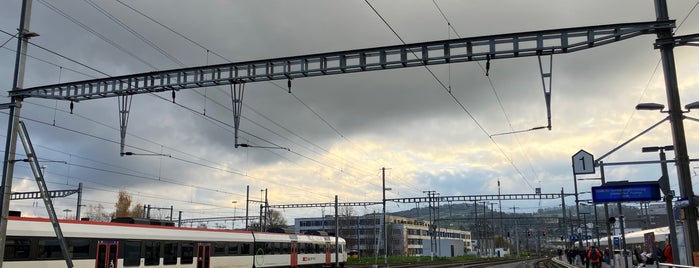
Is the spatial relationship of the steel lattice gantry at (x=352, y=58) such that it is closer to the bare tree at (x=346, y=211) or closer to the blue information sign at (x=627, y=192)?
the blue information sign at (x=627, y=192)

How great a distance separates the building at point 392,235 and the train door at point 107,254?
76.9 m

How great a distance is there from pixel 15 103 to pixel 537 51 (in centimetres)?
1620

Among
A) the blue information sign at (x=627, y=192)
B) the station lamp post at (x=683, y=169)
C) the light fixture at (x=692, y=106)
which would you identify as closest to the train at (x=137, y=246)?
the blue information sign at (x=627, y=192)

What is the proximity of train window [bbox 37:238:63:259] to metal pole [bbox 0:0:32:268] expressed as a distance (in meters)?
2.25

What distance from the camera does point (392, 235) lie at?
134 m

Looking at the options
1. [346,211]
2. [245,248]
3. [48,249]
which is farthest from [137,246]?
[346,211]

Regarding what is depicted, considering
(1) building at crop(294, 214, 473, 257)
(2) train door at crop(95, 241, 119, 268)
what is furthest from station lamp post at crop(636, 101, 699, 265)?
(1) building at crop(294, 214, 473, 257)

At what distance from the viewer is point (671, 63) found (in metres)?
13.6

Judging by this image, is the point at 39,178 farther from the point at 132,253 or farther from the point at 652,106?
the point at 652,106

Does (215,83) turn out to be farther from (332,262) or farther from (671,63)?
(332,262)

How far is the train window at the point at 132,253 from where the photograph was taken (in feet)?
73.9

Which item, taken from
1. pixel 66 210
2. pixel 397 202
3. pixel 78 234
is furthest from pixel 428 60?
pixel 66 210

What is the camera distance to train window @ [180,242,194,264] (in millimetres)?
26172

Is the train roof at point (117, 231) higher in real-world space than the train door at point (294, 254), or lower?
higher
